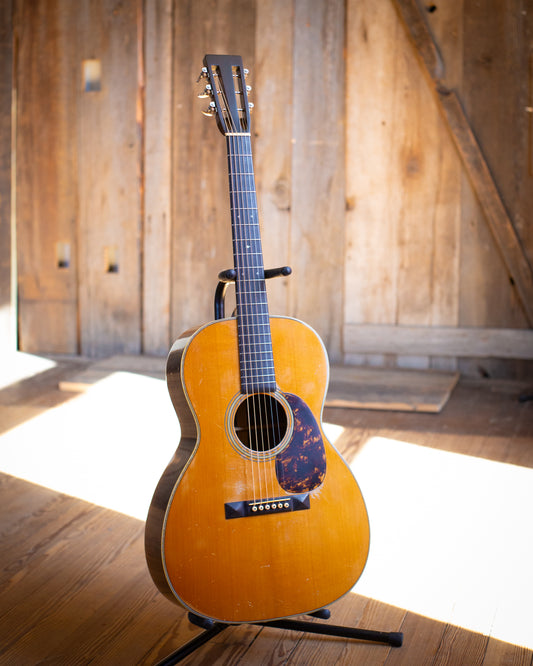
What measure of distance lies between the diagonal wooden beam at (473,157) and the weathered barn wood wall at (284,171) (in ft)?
0.20

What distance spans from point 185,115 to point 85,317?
1375 mm

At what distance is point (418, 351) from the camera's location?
12.7ft

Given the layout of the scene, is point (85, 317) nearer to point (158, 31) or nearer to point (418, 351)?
point (158, 31)

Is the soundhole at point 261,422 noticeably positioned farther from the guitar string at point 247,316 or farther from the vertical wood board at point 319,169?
the vertical wood board at point 319,169

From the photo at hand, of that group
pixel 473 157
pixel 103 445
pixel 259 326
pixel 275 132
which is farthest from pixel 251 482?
pixel 275 132

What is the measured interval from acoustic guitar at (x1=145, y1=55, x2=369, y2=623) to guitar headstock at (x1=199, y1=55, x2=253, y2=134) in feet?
0.56

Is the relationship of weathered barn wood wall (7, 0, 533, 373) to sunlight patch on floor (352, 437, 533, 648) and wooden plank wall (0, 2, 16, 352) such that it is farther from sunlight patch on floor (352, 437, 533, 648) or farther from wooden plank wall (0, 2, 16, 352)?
sunlight patch on floor (352, 437, 533, 648)

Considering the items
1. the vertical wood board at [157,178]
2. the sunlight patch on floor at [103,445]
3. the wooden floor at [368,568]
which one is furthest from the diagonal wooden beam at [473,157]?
the sunlight patch on floor at [103,445]

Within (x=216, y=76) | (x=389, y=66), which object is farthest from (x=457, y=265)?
(x=216, y=76)

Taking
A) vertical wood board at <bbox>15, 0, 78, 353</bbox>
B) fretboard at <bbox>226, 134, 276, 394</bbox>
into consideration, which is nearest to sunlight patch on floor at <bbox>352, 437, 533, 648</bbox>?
fretboard at <bbox>226, 134, 276, 394</bbox>

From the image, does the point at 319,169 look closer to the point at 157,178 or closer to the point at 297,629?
the point at 157,178

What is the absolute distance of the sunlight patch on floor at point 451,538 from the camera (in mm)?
A: 1594

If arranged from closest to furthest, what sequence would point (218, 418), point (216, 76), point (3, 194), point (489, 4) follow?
point (218, 418) → point (216, 76) → point (489, 4) → point (3, 194)

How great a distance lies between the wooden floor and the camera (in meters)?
1.43
